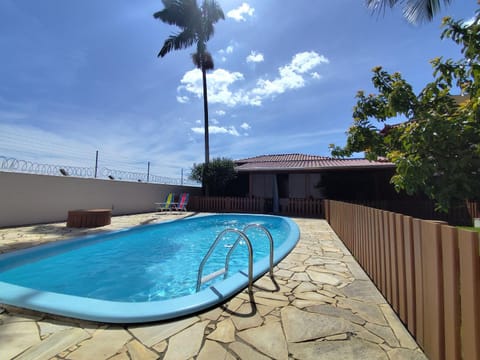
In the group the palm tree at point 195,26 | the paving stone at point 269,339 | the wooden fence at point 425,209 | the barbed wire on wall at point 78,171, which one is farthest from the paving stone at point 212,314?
the palm tree at point 195,26

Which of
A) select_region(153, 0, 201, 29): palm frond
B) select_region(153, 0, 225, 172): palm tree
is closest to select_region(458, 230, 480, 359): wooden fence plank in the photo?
select_region(153, 0, 225, 172): palm tree

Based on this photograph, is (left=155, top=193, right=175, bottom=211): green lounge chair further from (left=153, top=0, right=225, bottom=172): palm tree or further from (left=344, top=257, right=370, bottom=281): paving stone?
(left=344, top=257, right=370, bottom=281): paving stone

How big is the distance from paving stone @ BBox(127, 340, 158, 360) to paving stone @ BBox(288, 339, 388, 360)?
Answer: 1094 millimetres

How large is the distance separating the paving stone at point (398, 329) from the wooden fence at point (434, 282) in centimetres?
6

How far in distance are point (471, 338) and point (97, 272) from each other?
5642 mm

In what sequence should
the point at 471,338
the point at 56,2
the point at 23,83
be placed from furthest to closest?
the point at 23,83 → the point at 56,2 → the point at 471,338

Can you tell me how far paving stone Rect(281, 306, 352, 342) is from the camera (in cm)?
198

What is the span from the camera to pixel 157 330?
2.06 metres

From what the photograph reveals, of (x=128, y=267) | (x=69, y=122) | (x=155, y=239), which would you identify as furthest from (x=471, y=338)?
(x=69, y=122)

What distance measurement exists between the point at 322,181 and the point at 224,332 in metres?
14.8

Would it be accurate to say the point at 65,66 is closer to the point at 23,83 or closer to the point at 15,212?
the point at 23,83

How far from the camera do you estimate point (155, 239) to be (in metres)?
7.58

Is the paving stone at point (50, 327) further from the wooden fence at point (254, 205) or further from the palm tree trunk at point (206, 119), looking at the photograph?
the palm tree trunk at point (206, 119)

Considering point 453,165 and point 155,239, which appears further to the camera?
point 155,239
